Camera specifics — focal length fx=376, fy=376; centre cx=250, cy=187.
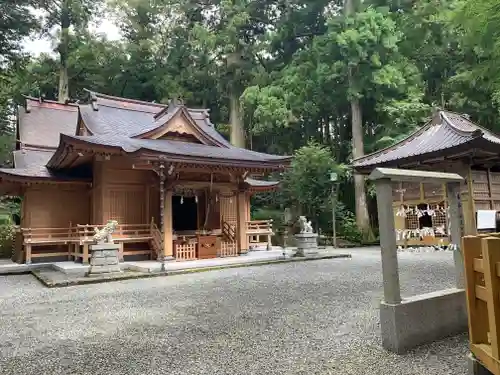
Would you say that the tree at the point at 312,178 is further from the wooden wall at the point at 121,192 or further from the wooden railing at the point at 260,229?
the wooden wall at the point at 121,192

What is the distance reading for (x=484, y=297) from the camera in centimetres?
238

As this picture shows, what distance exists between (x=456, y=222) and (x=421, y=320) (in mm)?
1140

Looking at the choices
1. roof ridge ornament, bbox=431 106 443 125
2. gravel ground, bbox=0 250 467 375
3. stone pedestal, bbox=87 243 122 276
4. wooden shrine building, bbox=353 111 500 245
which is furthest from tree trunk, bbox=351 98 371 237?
stone pedestal, bbox=87 243 122 276

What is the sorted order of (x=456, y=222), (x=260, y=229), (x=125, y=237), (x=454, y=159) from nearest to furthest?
(x=456, y=222) → (x=454, y=159) → (x=125, y=237) → (x=260, y=229)

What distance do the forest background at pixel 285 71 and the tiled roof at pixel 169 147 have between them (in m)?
5.76

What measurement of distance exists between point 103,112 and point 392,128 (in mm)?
12521

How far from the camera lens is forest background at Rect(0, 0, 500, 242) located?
16.9 metres

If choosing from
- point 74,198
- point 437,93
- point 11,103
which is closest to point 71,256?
point 74,198

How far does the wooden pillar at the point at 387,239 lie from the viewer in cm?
346

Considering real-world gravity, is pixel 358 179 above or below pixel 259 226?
above

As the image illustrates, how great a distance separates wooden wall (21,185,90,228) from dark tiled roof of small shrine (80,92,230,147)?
2157 millimetres

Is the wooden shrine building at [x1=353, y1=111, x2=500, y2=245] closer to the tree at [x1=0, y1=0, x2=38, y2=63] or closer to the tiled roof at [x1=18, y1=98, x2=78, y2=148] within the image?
the tiled roof at [x1=18, y1=98, x2=78, y2=148]

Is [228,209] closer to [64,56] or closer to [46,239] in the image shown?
[46,239]

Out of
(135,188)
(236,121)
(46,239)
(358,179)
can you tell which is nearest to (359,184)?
(358,179)
